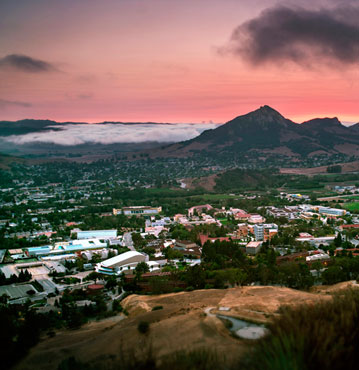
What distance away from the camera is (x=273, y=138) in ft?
294

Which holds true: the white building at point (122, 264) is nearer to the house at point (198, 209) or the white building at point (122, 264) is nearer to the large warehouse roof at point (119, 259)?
the large warehouse roof at point (119, 259)

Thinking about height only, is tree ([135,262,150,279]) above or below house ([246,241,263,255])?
below

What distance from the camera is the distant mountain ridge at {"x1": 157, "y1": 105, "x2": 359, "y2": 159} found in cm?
8244

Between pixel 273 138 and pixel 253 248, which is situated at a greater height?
pixel 273 138

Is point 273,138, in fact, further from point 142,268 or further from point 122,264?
point 142,268

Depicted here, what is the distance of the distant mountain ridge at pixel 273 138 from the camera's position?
82.4 metres

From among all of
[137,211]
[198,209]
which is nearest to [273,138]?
[198,209]

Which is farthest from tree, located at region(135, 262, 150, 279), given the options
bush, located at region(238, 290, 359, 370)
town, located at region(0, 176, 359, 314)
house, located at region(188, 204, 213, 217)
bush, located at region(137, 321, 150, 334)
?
house, located at region(188, 204, 213, 217)

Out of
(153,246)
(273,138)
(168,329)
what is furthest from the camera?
(273,138)

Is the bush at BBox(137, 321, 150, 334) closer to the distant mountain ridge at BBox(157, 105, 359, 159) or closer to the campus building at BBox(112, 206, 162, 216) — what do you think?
the campus building at BBox(112, 206, 162, 216)

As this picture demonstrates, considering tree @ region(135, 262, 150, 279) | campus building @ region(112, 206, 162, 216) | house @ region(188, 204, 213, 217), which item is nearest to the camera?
tree @ region(135, 262, 150, 279)

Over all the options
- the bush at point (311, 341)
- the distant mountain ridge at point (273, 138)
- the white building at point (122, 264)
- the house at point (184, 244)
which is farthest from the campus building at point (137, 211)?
the distant mountain ridge at point (273, 138)

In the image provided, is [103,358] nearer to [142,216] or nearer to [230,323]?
[230,323]

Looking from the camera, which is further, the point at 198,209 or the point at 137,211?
the point at 137,211
